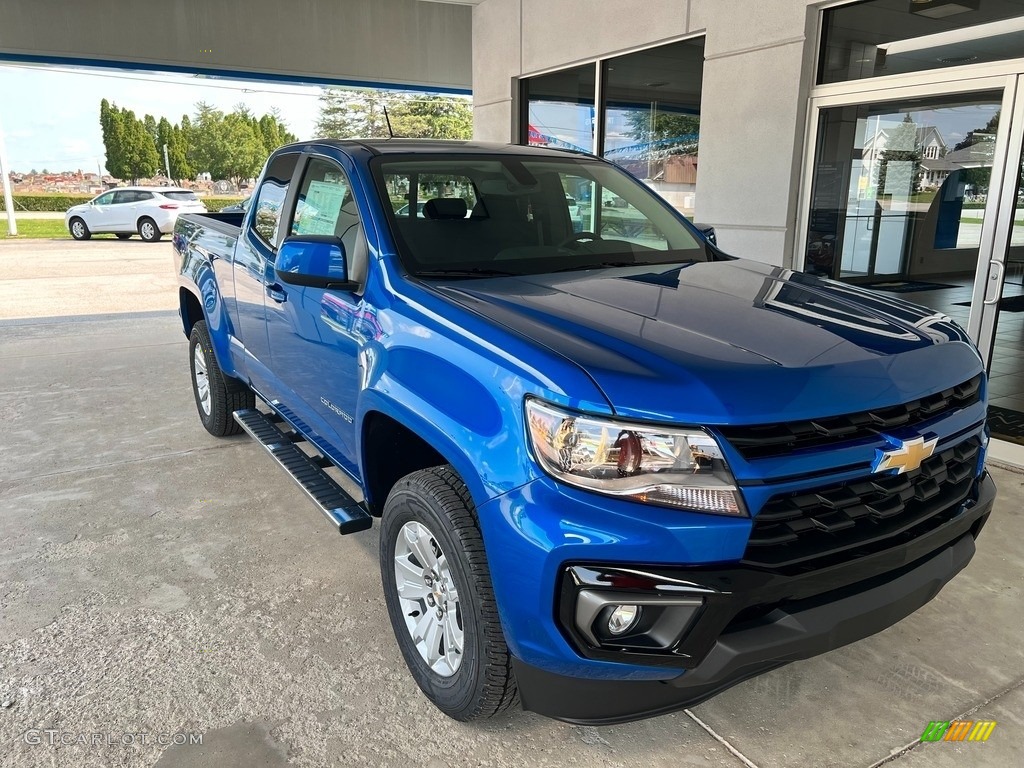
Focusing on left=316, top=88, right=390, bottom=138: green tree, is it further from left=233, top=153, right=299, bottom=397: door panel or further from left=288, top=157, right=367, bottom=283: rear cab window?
left=288, top=157, right=367, bottom=283: rear cab window

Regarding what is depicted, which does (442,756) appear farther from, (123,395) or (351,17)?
(351,17)

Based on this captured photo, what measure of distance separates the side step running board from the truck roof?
1417mm

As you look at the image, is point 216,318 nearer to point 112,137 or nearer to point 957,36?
point 957,36

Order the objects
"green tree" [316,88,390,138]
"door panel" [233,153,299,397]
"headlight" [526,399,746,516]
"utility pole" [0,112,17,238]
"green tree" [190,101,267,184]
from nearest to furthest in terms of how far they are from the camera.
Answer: "headlight" [526,399,746,516]
"door panel" [233,153,299,397]
"utility pole" [0,112,17,238]
"green tree" [316,88,390,138]
"green tree" [190,101,267,184]

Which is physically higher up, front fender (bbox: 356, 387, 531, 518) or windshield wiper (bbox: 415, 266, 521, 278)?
windshield wiper (bbox: 415, 266, 521, 278)

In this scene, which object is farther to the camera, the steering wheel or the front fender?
the steering wheel

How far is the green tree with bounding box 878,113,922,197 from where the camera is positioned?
5.21m

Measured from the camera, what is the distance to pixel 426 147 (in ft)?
11.1

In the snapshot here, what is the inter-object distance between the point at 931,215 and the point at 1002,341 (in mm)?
969

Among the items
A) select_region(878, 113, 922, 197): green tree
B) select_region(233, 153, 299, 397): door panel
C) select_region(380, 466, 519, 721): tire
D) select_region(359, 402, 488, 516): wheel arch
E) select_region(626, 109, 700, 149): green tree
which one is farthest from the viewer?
select_region(626, 109, 700, 149): green tree

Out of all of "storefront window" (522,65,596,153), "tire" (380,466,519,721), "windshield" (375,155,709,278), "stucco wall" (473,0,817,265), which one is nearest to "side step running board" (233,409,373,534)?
"tire" (380,466,519,721)

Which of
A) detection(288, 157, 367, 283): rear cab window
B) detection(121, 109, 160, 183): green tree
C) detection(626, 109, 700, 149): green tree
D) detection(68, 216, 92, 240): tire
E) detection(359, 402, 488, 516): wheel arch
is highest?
detection(121, 109, 160, 183): green tree

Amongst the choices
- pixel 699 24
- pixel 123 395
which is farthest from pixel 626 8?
pixel 123 395

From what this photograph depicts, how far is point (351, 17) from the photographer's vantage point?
14.2 metres
